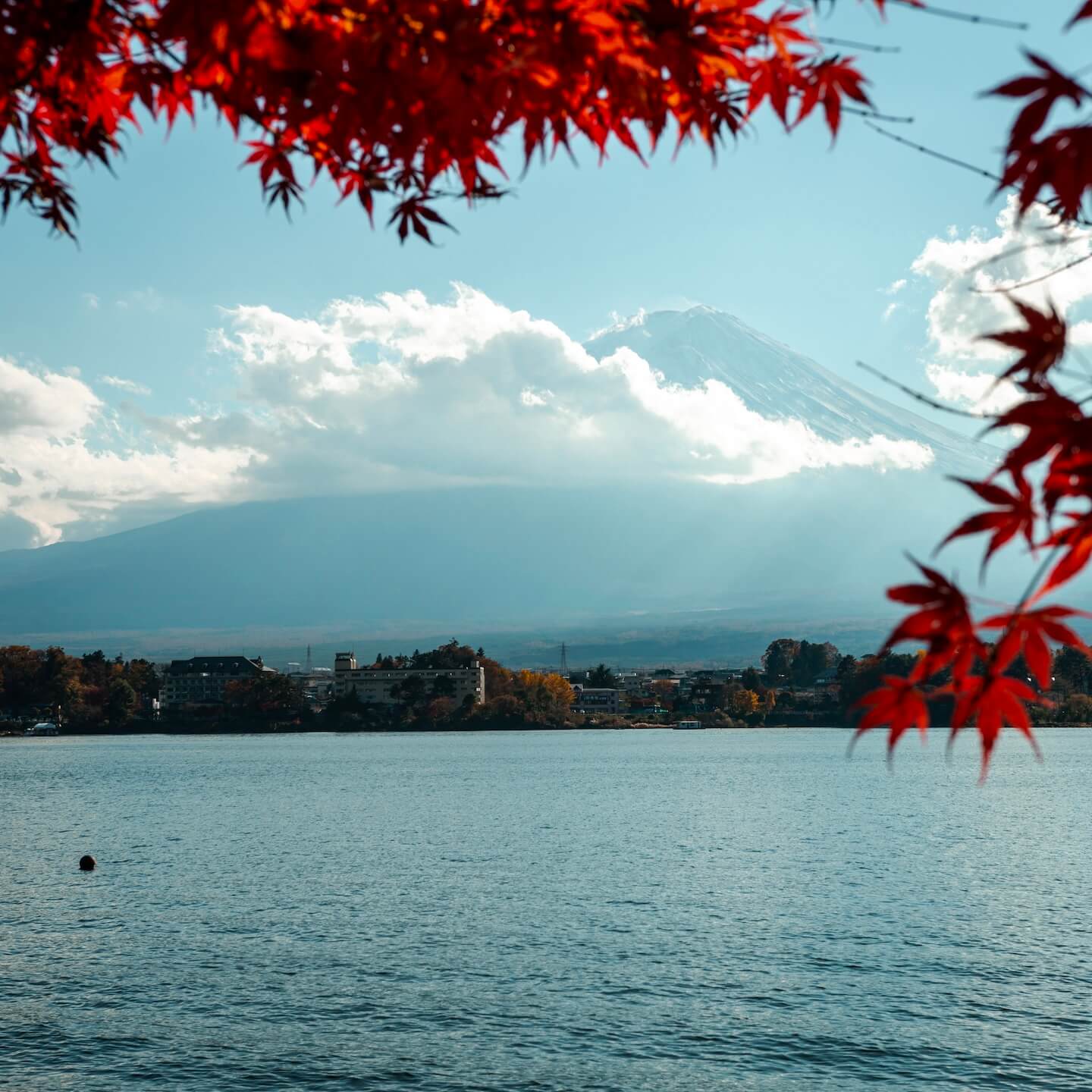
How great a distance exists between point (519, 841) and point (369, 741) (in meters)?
128

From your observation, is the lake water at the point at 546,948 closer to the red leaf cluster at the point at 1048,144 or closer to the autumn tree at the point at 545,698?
the red leaf cluster at the point at 1048,144

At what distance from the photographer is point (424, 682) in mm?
191500

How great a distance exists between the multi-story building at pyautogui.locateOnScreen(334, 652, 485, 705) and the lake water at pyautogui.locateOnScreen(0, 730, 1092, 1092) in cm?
11284

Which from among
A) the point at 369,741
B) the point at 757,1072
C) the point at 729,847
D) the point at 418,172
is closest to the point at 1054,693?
the point at 369,741

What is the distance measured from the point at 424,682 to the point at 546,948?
523 feet

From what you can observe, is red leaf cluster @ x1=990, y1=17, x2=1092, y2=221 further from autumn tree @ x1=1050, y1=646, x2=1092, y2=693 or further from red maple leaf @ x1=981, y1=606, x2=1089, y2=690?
autumn tree @ x1=1050, y1=646, x2=1092, y2=693

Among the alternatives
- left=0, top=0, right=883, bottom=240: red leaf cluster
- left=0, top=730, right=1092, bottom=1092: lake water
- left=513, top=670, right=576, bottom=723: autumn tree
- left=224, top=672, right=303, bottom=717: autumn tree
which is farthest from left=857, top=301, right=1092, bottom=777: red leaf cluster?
left=224, top=672, right=303, bottom=717: autumn tree

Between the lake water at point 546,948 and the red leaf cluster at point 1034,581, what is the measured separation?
2082 centimetres

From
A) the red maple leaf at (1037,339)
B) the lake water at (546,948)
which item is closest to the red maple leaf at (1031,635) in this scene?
the red maple leaf at (1037,339)

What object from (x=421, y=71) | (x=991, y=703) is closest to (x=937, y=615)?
(x=991, y=703)

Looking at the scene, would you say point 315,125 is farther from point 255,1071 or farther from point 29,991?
point 29,991

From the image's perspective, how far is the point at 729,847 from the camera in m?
56.8

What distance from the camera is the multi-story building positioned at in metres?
191

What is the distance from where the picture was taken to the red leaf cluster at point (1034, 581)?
10.4ft
